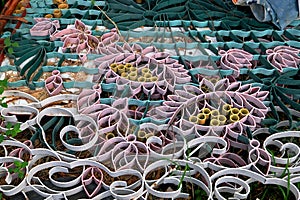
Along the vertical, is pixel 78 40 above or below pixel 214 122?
above

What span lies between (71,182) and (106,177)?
0.33ft

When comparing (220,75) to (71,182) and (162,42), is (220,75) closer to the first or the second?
(162,42)

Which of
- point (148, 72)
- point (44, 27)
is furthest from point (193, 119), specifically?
point (44, 27)

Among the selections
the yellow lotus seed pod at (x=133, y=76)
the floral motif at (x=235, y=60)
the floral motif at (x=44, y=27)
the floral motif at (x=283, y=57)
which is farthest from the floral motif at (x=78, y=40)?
the floral motif at (x=283, y=57)


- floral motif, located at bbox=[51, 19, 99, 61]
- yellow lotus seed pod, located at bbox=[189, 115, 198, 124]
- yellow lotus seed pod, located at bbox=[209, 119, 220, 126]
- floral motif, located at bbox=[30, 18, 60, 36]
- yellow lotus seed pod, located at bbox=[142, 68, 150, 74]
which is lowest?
yellow lotus seed pod, located at bbox=[209, 119, 220, 126]

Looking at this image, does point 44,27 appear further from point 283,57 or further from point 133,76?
point 283,57

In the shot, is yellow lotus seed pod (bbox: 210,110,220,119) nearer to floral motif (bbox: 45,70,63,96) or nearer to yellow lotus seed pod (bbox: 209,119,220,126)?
yellow lotus seed pod (bbox: 209,119,220,126)

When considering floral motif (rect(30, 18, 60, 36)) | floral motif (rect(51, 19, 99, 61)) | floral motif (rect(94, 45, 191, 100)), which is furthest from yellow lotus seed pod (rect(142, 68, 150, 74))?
floral motif (rect(30, 18, 60, 36))

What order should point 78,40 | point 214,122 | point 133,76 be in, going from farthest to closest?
point 78,40 < point 133,76 < point 214,122

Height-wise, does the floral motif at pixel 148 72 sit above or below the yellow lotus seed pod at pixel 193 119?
above

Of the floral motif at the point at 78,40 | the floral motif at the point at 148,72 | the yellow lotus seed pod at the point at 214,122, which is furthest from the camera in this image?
the floral motif at the point at 78,40

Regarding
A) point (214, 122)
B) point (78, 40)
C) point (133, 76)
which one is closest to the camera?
point (214, 122)

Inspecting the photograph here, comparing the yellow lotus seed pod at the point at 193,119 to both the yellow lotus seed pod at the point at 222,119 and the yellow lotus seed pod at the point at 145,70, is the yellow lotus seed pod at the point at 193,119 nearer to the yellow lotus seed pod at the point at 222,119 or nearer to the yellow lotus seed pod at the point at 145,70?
the yellow lotus seed pod at the point at 222,119

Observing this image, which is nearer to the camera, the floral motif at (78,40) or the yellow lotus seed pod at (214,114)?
the yellow lotus seed pod at (214,114)
